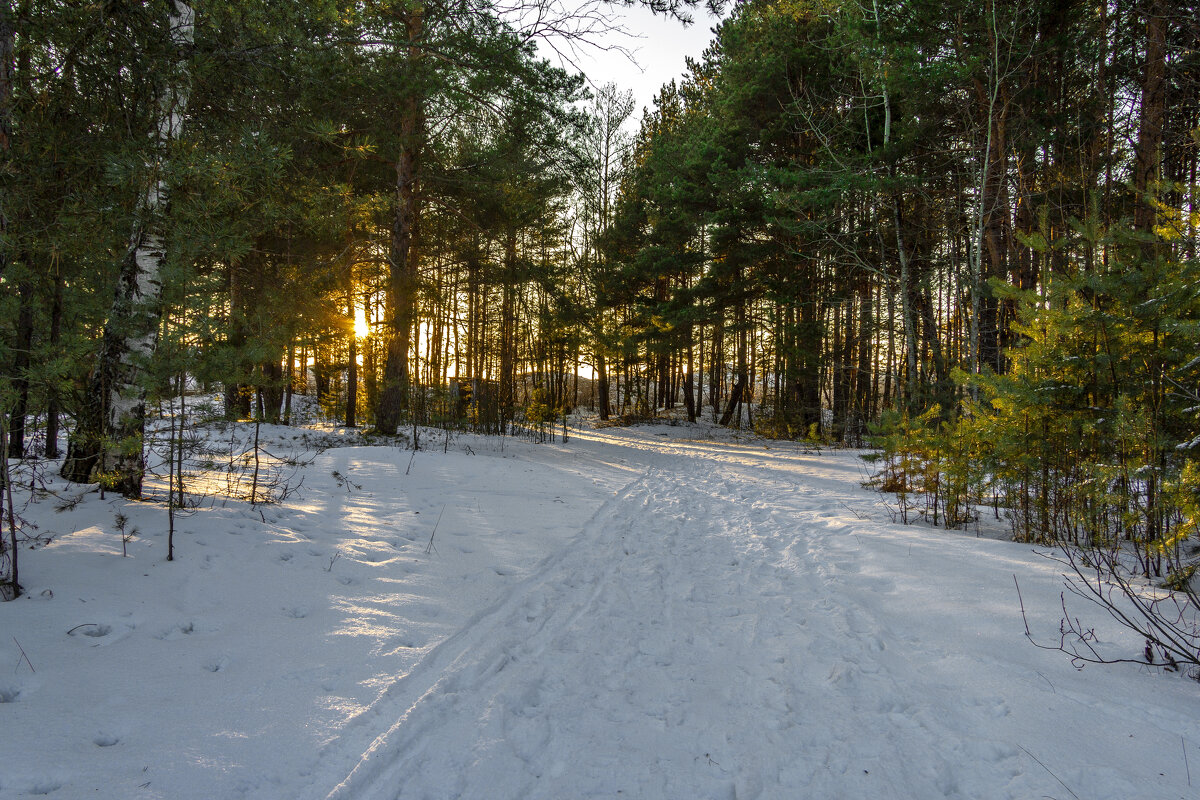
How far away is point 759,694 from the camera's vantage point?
2.84 meters

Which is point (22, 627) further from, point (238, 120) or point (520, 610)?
point (238, 120)

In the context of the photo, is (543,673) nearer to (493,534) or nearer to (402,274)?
(493,534)

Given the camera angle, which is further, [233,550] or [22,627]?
[233,550]

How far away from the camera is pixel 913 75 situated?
10125 millimetres

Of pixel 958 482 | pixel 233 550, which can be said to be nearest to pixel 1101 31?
pixel 958 482

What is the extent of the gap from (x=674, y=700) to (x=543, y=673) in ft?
2.58

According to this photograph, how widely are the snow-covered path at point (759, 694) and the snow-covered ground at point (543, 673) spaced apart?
0.05 feet

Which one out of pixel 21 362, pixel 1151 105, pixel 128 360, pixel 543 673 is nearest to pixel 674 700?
pixel 543 673

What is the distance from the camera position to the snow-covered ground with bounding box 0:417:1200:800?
2.15 meters

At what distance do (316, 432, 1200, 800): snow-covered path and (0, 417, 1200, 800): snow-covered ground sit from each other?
0.02 m

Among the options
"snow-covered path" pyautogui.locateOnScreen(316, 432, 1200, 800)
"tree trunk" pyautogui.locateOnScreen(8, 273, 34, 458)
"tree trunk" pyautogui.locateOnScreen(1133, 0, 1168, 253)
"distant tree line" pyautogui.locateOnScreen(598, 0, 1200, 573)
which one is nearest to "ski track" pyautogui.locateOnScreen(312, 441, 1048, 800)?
"snow-covered path" pyautogui.locateOnScreen(316, 432, 1200, 800)

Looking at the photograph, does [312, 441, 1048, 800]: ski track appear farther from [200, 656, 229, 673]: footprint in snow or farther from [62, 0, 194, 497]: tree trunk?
[62, 0, 194, 497]: tree trunk

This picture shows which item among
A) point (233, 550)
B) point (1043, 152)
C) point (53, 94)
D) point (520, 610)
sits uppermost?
point (1043, 152)

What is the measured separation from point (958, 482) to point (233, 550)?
7.32 metres
